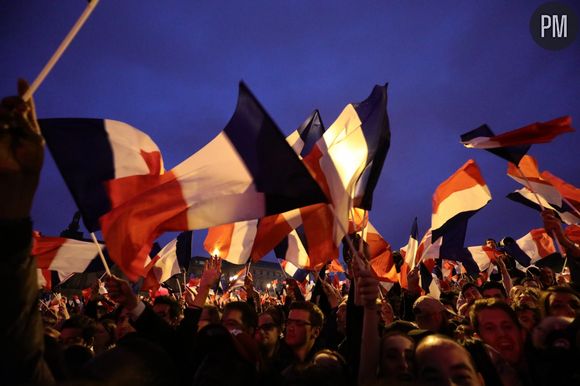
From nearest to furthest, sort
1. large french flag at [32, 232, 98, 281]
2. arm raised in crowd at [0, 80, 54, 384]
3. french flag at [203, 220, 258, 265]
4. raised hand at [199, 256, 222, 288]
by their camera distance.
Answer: arm raised in crowd at [0, 80, 54, 384] < raised hand at [199, 256, 222, 288] < french flag at [203, 220, 258, 265] < large french flag at [32, 232, 98, 281]

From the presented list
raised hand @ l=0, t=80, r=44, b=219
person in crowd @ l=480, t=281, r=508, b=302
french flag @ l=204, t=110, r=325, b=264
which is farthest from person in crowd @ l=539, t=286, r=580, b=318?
raised hand @ l=0, t=80, r=44, b=219

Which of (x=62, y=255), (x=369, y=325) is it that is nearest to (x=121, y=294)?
(x=369, y=325)

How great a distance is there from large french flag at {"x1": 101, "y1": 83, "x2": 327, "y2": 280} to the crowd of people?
51 centimetres

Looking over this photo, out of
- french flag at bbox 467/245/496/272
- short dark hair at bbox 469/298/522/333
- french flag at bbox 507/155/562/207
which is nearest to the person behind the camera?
short dark hair at bbox 469/298/522/333

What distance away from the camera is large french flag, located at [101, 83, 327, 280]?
3.33 m

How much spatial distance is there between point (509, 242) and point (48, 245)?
10524mm

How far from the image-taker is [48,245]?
705cm

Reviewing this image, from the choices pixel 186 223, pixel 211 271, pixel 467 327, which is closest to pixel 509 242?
pixel 467 327

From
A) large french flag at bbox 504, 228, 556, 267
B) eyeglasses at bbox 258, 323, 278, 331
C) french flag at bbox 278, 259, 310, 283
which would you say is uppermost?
large french flag at bbox 504, 228, 556, 267

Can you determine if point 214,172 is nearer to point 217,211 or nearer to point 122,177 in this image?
point 217,211

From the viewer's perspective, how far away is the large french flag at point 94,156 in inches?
152

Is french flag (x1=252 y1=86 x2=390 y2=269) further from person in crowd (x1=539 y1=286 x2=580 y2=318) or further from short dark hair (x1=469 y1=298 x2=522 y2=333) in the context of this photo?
person in crowd (x1=539 y1=286 x2=580 y2=318)

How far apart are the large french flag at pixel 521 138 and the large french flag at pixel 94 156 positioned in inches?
173

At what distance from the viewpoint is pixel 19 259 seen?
4.52 feet
